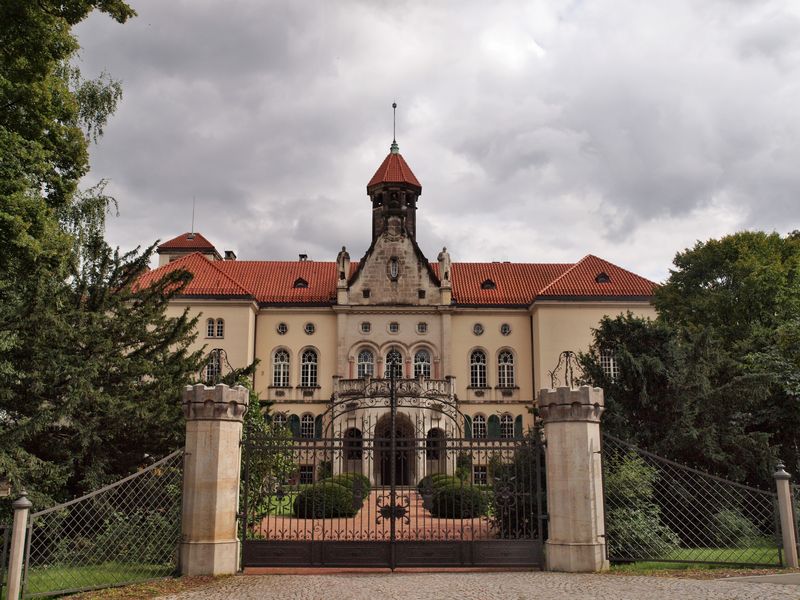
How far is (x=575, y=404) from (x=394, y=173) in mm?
35164

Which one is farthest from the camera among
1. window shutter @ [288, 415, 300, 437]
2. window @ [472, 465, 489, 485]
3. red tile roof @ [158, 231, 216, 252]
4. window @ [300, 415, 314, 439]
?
red tile roof @ [158, 231, 216, 252]

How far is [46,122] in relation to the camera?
53.0ft

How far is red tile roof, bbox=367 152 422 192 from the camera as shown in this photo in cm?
4581

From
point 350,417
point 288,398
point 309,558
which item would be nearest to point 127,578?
point 309,558

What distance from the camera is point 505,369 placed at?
44469 mm

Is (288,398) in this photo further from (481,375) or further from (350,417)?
(481,375)

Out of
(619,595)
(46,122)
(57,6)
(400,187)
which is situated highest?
(400,187)

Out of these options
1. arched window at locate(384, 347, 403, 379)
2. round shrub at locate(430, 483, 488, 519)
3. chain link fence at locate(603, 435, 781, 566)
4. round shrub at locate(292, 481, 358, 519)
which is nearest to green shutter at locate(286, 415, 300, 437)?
arched window at locate(384, 347, 403, 379)

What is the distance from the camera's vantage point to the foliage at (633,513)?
13.9m

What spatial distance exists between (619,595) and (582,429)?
3.06 meters

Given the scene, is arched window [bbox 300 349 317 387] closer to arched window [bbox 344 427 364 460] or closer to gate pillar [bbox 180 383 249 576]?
arched window [bbox 344 427 364 460]

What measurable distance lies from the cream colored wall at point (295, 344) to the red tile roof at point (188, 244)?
15.5 metres

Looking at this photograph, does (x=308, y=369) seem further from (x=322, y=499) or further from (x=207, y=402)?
(x=207, y=402)

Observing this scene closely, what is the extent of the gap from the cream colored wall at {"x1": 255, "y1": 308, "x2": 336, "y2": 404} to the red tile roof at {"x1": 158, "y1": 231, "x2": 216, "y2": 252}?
15.5 meters
